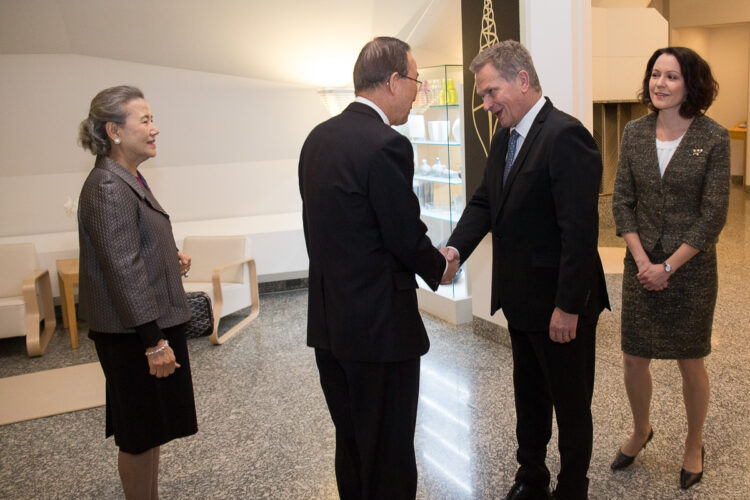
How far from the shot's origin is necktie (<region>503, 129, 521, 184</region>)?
2408 millimetres

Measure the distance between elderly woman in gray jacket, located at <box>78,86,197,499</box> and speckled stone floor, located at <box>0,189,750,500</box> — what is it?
79 cm

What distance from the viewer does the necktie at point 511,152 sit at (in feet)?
7.90

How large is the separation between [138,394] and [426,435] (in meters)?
1.61

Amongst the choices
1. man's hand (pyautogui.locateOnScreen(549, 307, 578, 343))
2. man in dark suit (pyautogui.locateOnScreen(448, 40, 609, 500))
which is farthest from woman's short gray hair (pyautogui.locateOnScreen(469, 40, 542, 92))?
man's hand (pyautogui.locateOnScreen(549, 307, 578, 343))

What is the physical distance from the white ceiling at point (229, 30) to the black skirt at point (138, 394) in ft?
A: 16.3

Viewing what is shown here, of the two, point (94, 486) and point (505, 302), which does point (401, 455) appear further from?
point (94, 486)

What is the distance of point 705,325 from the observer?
8.89 feet

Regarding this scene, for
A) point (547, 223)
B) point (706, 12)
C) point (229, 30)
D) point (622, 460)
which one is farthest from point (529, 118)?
point (706, 12)

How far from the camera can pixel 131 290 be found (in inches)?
88.0

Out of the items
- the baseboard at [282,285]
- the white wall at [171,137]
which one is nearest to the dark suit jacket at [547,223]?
the baseboard at [282,285]

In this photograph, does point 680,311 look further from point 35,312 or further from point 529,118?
point 35,312

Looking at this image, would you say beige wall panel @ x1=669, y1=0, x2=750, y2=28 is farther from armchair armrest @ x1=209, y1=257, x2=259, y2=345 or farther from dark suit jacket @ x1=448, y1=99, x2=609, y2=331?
dark suit jacket @ x1=448, y1=99, x2=609, y2=331

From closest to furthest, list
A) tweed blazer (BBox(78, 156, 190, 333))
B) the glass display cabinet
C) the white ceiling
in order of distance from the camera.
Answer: tweed blazer (BBox(78, 156, 190, 333))
the glass display cabinet
the white ceiling

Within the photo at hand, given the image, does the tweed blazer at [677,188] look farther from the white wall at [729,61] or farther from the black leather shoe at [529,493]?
the white wall at [729,61]
